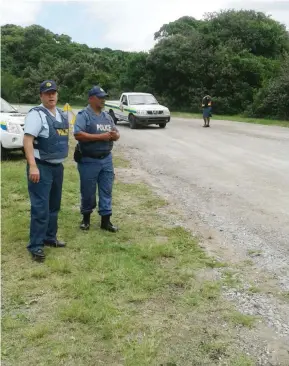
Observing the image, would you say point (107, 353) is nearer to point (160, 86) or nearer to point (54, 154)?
point (54, 154)

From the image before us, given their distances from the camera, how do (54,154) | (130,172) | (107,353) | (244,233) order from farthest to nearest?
(130,172)
(244,233)
(54,154)
(107,353)

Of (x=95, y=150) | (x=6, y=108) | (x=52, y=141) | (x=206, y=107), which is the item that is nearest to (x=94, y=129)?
(x=95, y=150)

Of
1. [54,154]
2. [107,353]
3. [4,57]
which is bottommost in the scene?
[107,353]

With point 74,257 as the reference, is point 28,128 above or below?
above

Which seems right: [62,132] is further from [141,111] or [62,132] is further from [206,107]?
[206,107]

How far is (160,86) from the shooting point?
3606 cm

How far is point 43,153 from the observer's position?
16.0ft

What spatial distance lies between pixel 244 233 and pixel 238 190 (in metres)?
2.50

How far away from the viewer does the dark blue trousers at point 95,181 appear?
18.6 ft

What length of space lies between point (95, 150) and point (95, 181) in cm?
40

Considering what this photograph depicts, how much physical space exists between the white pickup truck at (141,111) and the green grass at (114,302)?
47.0 feet

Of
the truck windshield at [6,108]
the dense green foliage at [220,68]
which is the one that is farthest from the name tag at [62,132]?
the dense green foliage at [220,68]

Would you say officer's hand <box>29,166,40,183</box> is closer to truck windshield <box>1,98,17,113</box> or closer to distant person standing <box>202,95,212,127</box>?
truck windshield <box>1,98,17,113</box>

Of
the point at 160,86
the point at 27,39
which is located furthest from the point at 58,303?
the point at 27,39
